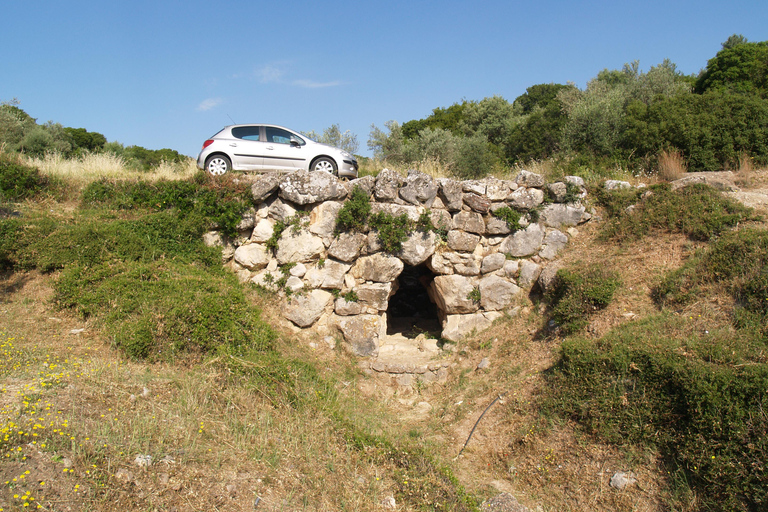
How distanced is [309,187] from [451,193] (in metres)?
2.97

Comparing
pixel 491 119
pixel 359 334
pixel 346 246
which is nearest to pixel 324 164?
pixel 346 246

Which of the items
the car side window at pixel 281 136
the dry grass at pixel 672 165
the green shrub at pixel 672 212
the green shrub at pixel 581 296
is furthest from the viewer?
the car side window at pixel 281 136

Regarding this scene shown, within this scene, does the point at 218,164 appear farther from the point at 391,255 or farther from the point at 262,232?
the point at 391,255

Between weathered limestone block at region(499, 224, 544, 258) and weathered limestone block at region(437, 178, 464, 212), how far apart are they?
1388 millimetres

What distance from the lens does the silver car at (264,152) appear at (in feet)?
34.9

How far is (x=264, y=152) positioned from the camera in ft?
35.4

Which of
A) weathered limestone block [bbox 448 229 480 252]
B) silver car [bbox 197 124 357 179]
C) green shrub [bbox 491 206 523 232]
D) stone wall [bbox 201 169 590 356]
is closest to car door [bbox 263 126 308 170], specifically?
silver car [bbox 197 124 357 179]

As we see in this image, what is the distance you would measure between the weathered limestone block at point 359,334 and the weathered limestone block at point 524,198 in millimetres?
4020

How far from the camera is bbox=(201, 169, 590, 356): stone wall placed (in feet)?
30.4

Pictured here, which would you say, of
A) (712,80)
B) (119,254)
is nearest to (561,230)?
(119,254)

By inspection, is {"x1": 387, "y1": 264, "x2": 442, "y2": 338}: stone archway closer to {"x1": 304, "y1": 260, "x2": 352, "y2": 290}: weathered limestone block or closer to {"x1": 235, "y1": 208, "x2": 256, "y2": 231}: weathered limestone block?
{"x1": 304, "y1": 260, "x2": 352, "y2": 290}: weathered limestone block

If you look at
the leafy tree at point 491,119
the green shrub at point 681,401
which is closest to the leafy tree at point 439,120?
the leafy tree at point 491,119

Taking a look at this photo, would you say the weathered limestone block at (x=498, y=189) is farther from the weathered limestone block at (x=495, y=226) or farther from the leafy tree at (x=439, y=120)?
the leafy tree at (x=439, y=120)

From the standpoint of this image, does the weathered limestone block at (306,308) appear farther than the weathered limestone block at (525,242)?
No
